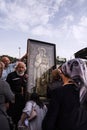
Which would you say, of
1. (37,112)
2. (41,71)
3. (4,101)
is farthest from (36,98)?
(4,101)

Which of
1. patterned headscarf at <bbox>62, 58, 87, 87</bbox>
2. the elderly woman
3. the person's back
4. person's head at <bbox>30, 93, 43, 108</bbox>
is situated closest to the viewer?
patterned headscarf at <bbox>62, 58, 87, 87</bbox>

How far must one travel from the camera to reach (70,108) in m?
3.73

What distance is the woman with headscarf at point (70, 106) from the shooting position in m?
3.69

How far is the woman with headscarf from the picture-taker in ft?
12.1

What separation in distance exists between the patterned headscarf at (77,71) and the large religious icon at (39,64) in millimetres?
3992

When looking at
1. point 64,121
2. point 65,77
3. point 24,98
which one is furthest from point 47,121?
point 24,98

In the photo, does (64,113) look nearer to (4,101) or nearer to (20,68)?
(4,101)

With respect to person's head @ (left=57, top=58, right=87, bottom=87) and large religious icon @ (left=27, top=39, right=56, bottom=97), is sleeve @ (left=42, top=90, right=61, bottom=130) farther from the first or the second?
large religious icon @ (left=27, top=39, right=56, bottom=97)

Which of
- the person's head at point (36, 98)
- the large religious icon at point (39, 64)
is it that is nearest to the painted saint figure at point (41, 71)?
the large religious icon at point (39, 64)

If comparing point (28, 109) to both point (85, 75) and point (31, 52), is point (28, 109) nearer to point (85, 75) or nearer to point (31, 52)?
point (31, 52)

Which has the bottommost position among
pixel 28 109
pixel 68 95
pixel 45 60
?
pixel 28 109

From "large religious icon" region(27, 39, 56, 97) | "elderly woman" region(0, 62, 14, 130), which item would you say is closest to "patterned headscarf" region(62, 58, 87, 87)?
"elderly woman" region(0, 62, 14, 130)

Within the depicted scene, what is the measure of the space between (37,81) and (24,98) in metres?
0.53

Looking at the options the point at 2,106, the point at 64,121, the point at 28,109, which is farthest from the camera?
the point at 28,109
